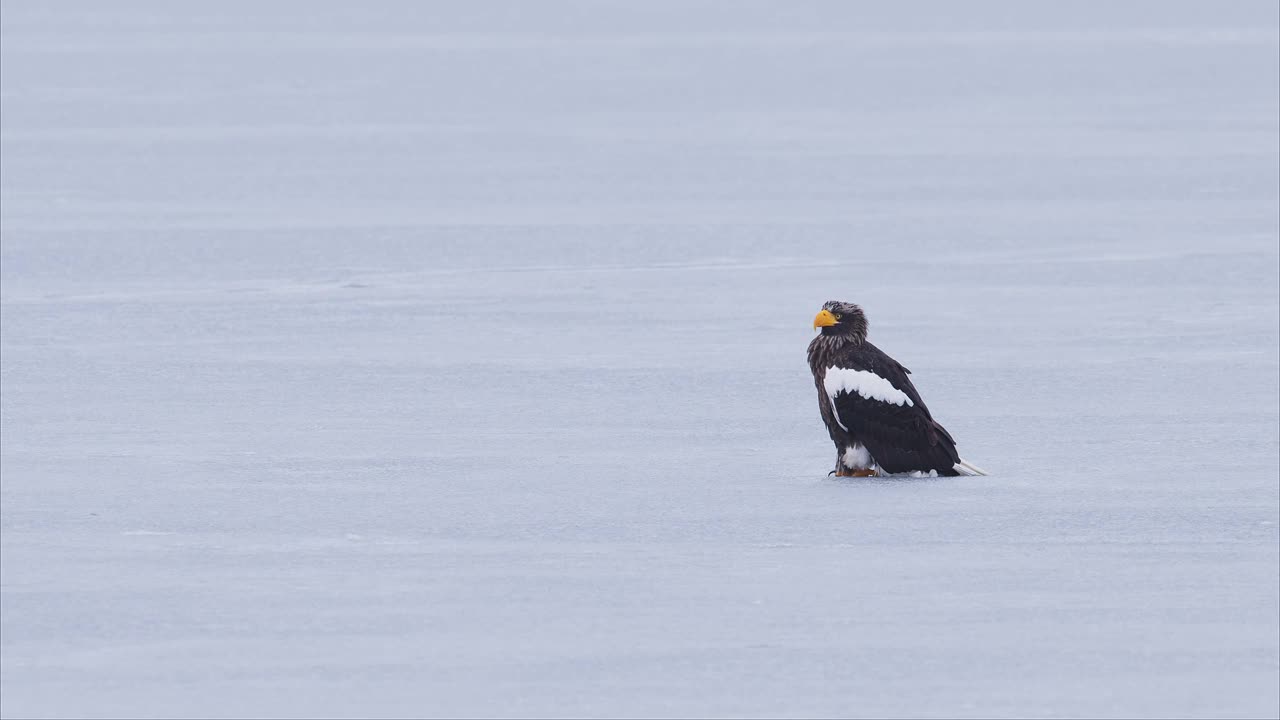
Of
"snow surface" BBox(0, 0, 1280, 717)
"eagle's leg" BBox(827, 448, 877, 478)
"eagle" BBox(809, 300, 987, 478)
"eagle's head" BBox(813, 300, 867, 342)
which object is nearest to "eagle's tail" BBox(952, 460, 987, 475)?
"eagle" BBox(809, 300, 987, 478)

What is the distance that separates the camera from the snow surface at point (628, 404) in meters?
5.37

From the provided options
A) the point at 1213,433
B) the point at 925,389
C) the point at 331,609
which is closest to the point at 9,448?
the point at 331,609

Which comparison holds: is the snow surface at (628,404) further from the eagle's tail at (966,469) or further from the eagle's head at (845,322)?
the eagle's head at (845,322)

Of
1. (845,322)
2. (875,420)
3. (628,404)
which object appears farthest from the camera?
(628,404)

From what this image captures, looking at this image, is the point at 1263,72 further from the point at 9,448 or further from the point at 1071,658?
the point at 1071,658

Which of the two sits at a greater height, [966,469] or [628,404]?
[628,404]

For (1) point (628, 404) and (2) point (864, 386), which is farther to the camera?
(1) point (628, 404)

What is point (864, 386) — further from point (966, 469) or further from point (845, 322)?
point (966, 469)

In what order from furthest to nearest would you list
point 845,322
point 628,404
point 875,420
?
point 628,404 < point 845,322 < point 875,420

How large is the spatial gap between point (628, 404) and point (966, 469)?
1.44m

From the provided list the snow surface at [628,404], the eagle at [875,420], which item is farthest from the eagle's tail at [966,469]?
the snow surface at [628,404]

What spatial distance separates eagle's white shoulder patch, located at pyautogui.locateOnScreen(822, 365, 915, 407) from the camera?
739 centimetres

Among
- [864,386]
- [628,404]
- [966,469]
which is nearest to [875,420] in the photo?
[864,386]

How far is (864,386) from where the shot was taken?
7.41 meters
